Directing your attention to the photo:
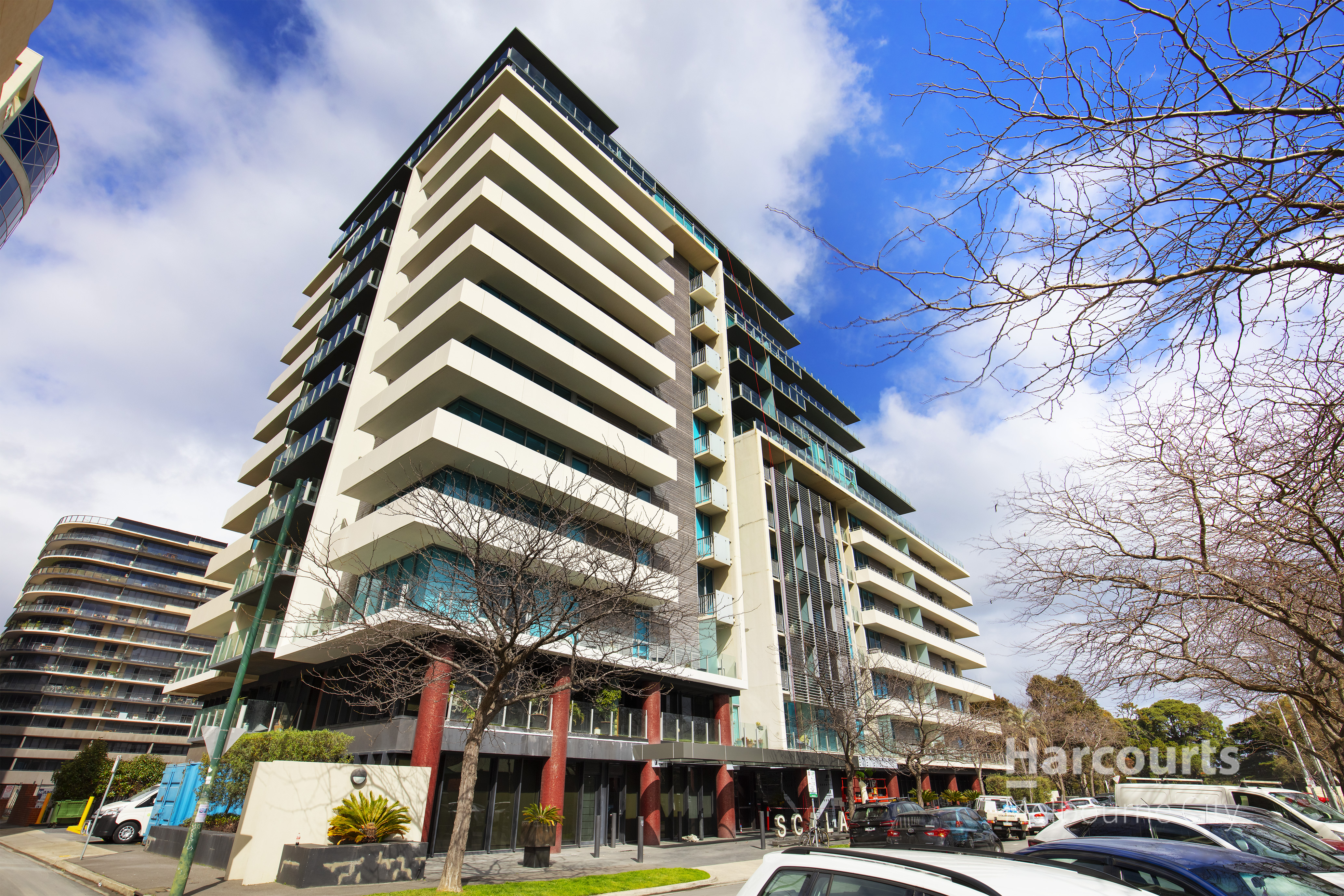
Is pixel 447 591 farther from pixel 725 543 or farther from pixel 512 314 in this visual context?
pixel 725 543

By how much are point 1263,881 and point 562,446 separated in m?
22.9

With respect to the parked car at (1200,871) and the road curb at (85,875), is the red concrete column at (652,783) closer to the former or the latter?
the road curb at (85,875)

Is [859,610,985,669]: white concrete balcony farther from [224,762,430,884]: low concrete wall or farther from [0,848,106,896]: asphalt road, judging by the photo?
[0,848,106,896]: asphalt road

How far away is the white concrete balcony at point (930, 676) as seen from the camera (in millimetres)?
41250

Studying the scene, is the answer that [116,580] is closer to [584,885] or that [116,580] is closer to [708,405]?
[708,405]

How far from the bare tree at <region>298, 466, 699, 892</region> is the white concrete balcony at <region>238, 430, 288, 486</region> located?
12.4 meters

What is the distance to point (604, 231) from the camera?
3053cm

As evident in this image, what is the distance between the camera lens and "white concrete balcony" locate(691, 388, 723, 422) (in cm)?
3541

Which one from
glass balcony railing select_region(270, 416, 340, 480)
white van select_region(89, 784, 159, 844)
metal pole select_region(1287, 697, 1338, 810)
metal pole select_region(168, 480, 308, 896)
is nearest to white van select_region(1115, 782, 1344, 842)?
metal pole select_region(1287, 697, 1338, 810)

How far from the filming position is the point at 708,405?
35.3 metres

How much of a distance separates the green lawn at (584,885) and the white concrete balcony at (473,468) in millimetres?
8964

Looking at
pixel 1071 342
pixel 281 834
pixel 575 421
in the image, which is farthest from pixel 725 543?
pixel 1071 342

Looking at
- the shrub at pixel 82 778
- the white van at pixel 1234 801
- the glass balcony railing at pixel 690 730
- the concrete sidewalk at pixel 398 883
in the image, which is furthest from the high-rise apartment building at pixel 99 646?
the white van at pixel 1234 801

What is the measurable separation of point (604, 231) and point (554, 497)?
46.7 ft
